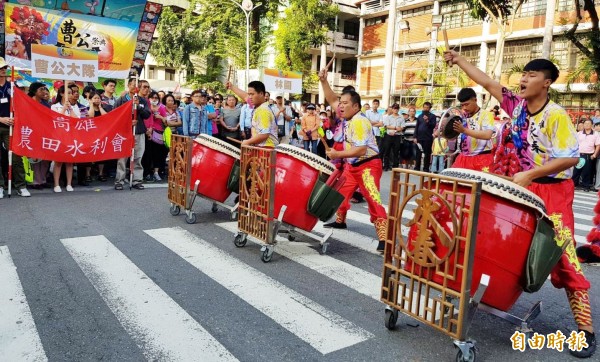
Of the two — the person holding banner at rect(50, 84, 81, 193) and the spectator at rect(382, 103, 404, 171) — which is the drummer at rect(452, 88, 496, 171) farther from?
the spectator at rect(382, 103, 404, 171)

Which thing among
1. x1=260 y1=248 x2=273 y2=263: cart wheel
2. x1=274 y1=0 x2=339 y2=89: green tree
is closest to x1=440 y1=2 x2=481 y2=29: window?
x1=274 y1=0 x2=339 y2=89: green tree

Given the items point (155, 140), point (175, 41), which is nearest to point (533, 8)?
point (175, 41)

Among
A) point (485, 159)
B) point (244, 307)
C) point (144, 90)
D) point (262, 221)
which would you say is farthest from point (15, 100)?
point (485, 159)

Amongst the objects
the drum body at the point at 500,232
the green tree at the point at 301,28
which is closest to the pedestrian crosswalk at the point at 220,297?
the drum body at the point at 500,232

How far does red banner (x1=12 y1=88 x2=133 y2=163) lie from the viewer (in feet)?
25.9

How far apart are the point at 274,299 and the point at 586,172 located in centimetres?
1245

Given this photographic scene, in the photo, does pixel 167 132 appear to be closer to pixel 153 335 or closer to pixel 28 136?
pixel 28 136

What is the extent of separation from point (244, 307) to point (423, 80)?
2525 centimetres

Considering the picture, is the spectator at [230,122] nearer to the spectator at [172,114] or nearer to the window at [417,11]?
the spectator at [172,114]

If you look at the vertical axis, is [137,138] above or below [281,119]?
below

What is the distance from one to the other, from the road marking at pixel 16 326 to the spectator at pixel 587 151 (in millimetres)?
13185

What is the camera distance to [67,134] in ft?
27.6

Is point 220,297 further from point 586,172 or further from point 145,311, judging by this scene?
point 586,172

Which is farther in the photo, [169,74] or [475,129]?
[169,74]
